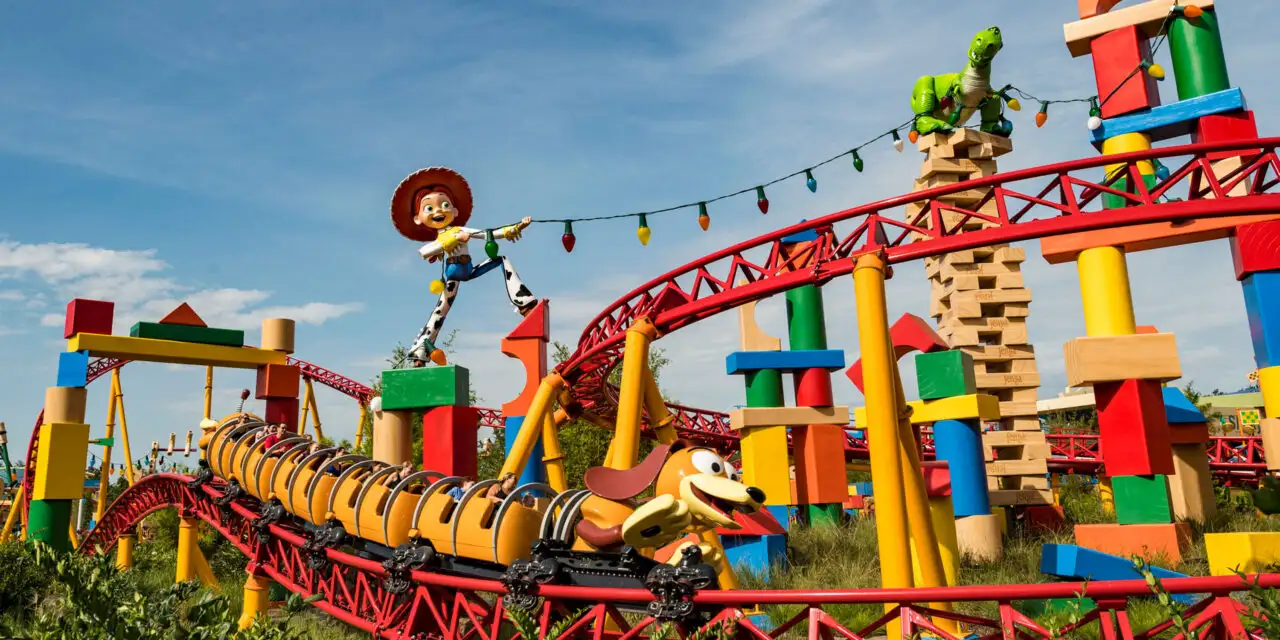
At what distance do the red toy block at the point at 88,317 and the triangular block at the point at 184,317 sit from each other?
0.78m

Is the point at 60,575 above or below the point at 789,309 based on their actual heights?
below

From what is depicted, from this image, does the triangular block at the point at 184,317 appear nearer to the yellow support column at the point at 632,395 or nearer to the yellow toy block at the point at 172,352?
the yellow toy block at the point at 172,352

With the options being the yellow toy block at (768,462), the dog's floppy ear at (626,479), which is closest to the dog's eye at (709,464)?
the dog's floppy ear at (626,479)

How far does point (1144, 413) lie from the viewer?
916cm

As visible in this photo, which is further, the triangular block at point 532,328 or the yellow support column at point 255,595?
the triangular block at point 532,328

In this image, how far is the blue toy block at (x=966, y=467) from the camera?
397 inches

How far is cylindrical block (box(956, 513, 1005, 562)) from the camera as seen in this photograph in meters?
9.91

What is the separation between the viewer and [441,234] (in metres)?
12.1

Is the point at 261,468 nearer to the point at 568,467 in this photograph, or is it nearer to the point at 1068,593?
the point at 1068,593

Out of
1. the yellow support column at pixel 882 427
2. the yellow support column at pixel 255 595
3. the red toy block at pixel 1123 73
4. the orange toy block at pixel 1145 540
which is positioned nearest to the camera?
the yellow support column at pixel 882 427

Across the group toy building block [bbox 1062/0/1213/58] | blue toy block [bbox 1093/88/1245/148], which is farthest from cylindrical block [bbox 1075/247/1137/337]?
toy building block [bbox 1062/0/1213/58]

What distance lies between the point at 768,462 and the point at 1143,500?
15.6ft

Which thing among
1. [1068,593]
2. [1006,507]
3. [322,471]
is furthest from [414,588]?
[1006,507]

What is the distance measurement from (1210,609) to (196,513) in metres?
10.9
